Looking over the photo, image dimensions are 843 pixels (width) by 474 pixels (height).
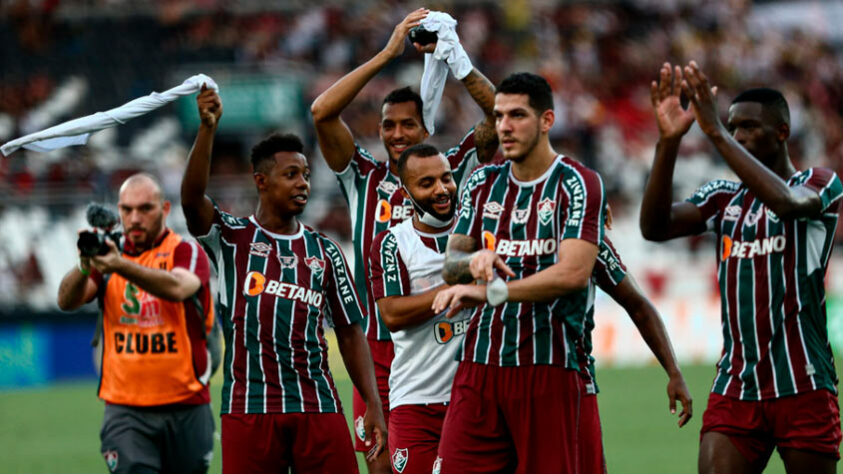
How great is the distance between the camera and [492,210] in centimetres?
581

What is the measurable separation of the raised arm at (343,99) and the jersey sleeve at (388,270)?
0.97m

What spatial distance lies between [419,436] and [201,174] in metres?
1.91

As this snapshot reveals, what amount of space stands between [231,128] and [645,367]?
9.46 m

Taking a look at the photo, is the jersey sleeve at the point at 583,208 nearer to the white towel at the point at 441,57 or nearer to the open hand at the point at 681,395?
the open hand at the point at 681,395

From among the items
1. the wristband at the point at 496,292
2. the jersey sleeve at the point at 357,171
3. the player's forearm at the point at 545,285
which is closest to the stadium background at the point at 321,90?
the jersey sleeve at the point at 357,171

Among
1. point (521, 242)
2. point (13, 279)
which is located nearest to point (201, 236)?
point (521, 242)

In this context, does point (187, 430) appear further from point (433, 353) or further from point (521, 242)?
point (521, 242)

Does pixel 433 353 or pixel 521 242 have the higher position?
pixel 521 242

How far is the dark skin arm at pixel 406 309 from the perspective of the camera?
21.2ft

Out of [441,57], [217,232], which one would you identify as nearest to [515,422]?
[217,232]

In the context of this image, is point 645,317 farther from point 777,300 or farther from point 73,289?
point 73,289

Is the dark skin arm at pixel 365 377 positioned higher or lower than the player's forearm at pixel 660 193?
lower

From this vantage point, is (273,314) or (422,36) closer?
(273,314)

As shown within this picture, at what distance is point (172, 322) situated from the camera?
7762 mm
